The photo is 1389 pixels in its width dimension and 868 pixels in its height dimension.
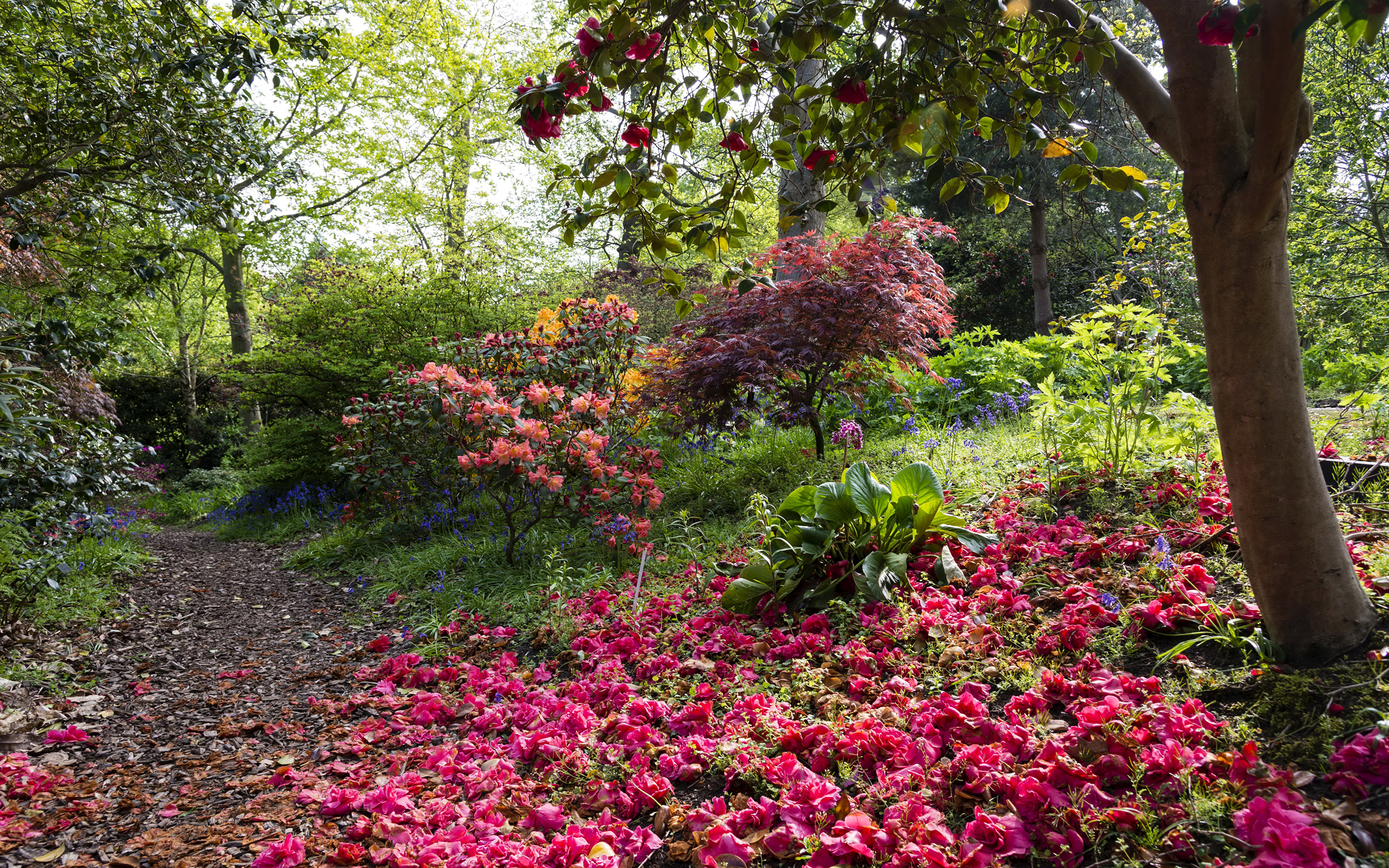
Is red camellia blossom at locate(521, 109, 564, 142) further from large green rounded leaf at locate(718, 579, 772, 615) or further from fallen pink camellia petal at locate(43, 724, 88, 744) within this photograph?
fallen pink camellia petal at locate(43, 724, 88, 744)

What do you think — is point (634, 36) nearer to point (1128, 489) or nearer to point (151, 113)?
point (1128, 489)

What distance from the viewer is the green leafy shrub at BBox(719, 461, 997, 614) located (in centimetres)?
329

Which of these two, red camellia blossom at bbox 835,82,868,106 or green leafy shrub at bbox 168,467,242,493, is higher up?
red camellia blossom at bbox 835,82,868,106

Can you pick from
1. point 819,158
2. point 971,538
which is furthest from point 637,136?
point 971,538

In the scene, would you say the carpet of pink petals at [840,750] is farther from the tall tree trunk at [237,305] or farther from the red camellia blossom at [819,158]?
the tall tree trunk at [237,305]

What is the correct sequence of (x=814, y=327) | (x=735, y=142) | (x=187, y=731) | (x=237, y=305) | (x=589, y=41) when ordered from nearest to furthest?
(x=589, y=41), (x=735, y=142), (x=187, y=731), (x=814, y=327), (x=237, y=305)

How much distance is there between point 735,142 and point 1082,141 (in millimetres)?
864

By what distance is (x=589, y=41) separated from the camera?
Result: 5.32ft

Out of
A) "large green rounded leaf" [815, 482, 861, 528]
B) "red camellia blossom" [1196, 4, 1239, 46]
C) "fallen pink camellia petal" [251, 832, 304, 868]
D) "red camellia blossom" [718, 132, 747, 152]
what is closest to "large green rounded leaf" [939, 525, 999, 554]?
"large green rounded leaf" [815, 482, 861, 528]

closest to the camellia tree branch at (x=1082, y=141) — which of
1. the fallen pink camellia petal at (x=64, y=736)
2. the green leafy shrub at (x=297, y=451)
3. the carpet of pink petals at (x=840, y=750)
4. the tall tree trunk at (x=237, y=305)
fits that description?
the carpet of pink petals at (x=840, y=750)

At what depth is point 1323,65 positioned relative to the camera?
8266mm

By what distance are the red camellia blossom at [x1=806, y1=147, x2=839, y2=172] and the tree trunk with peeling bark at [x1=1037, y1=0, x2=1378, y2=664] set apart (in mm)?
870

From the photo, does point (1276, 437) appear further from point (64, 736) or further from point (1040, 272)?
point (1040, 272)

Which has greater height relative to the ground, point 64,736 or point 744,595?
point 744,595
